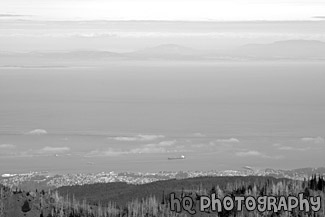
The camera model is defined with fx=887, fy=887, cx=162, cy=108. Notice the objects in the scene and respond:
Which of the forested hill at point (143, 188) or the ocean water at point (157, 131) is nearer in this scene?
the forested hill at point (143, 188)

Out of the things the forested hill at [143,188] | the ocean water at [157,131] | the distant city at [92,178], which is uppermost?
the ocean water at [157,131]

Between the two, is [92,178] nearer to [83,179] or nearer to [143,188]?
[83,179]

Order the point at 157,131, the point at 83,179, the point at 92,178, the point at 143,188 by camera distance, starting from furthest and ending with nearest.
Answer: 1. the point at 157,131
2. the point at 92,178
3. the point at 83,179
4. the point at 143,188

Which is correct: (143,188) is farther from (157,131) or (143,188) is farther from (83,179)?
(157,131)

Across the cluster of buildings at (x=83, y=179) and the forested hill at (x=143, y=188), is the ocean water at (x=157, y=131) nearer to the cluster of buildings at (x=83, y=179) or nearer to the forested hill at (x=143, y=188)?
the cluster of buildings at (x=83, y=179)

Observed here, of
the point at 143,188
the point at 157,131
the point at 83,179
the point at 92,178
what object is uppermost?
the point at 157,131

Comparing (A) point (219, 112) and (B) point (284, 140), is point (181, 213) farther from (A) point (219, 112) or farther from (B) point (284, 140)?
(A) point (219, 112)

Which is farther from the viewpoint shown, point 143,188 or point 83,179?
point 83,179

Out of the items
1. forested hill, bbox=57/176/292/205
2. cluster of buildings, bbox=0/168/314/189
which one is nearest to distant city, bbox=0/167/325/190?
cluster of buildings, bbox=0/168/314/189

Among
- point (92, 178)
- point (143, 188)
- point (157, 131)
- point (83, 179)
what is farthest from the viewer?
point (157, 131)

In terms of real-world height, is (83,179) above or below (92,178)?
below

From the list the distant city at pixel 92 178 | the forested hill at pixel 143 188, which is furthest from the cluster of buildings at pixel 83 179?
the forested hill at pixel 143 188

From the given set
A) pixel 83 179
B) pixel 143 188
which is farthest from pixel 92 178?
pixel 143 188
